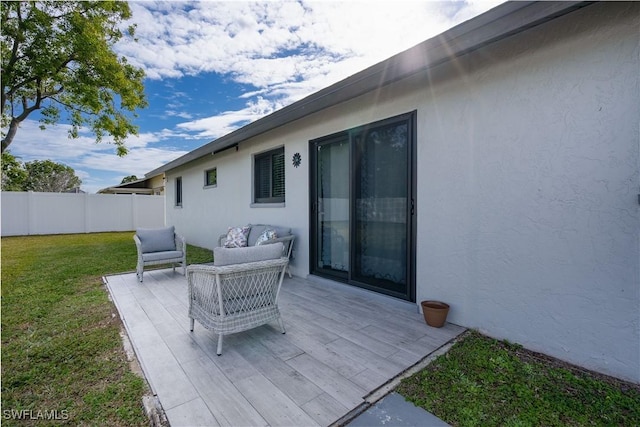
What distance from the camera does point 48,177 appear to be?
2612 centimetres

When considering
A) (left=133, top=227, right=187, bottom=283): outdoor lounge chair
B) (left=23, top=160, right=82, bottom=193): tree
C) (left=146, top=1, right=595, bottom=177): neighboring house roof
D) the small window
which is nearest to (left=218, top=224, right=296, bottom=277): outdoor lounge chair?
(left=133, top=227, right=187, bottom=283): outdoor lounge chair

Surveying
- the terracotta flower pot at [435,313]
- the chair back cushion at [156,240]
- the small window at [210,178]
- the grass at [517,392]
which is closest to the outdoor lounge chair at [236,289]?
the grass at [517,392]

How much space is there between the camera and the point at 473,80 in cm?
294

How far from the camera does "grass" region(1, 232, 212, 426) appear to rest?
1.82m

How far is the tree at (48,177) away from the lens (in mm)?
25020

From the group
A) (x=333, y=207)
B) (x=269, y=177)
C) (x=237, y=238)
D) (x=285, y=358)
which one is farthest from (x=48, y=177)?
(x=285, y=358)

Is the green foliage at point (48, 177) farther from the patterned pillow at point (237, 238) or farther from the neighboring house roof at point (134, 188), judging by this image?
the patterned pillow at point (237, 238)

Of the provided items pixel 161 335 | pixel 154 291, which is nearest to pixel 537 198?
pixel 161 335

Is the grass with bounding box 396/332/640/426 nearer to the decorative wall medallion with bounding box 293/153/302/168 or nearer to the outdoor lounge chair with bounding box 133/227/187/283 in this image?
the decorative wall medallion with bounding box 293/153/302/168

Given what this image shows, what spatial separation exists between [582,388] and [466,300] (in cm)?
110

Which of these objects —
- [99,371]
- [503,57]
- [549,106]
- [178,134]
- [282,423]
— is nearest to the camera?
[282,423]

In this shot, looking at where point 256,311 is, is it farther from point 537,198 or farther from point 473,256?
point 537,198

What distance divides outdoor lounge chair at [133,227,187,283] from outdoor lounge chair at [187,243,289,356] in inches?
102

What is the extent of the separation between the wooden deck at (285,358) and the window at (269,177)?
269 centimetres
